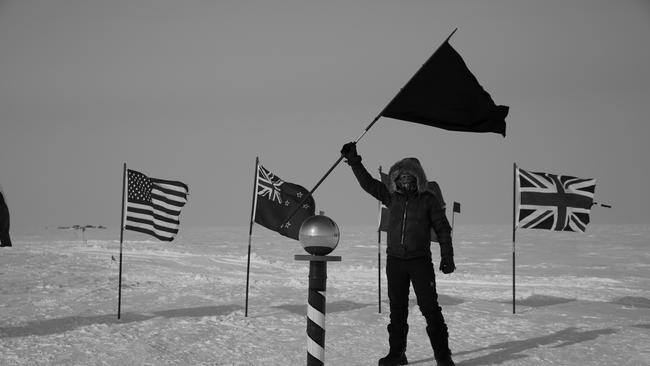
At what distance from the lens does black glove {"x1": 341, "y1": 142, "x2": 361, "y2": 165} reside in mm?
5309

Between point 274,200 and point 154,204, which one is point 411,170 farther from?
point 154,204

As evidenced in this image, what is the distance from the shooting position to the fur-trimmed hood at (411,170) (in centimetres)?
537

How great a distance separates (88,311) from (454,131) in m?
6.41

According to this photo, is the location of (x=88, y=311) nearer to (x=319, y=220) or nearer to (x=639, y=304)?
(x=319, y=220)

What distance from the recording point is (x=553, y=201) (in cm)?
965

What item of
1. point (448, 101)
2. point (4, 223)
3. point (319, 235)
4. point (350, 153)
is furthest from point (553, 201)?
point (4, 223)

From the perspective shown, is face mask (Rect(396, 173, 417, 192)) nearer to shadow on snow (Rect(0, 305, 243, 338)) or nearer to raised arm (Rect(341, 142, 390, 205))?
raised arm (Rect(341, 142, 390, 205))

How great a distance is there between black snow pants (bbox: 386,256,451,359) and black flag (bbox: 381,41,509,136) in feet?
4.57

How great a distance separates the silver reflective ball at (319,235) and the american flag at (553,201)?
6.40 metres

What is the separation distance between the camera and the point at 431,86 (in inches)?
216

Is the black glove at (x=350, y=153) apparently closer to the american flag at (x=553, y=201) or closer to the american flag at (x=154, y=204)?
the american flag at (x=154, y=204)

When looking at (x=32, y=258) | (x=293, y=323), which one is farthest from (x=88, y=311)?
(x=32, y=258)

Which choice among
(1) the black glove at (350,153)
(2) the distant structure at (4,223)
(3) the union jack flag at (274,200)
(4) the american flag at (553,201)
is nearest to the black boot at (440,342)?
(1) the black glove at (350,153)

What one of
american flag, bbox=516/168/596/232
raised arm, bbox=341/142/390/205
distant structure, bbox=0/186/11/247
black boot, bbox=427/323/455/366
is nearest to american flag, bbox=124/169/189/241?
distant structure, bbox=0/186/11/247
